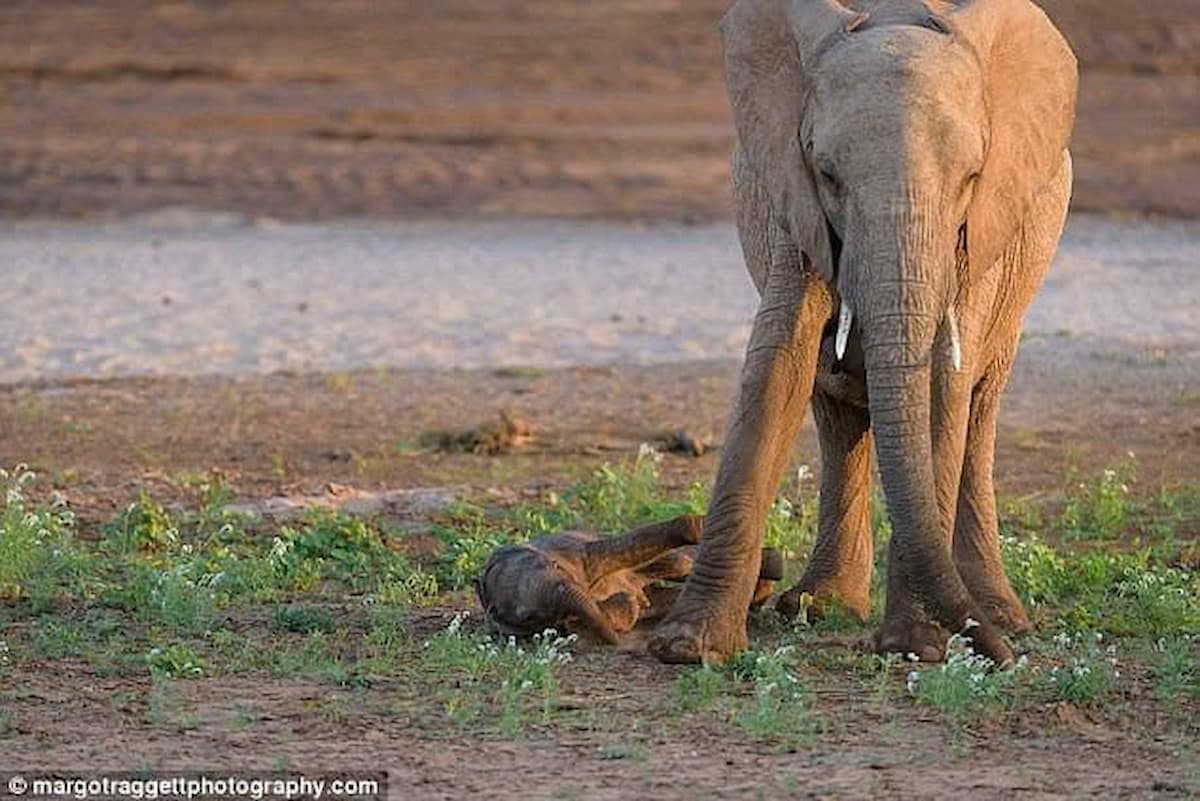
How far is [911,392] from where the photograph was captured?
24.5 ft

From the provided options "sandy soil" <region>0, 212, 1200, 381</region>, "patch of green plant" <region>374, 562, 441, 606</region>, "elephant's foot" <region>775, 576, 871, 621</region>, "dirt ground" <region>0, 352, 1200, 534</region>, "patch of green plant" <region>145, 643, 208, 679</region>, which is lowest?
"sandy soil" <region>0, 212, 1200, 381</region>

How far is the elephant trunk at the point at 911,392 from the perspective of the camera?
24.0ft

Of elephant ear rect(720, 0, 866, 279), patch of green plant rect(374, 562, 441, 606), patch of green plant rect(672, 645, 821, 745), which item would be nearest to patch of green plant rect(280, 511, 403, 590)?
patch of green plant rect(374, 562, 441, 606)

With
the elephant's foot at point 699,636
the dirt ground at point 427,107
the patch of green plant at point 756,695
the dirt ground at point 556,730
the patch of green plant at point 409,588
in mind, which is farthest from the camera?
the dirt ground at point 427,107

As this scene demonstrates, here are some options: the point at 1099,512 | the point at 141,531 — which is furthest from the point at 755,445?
the point at 141,531

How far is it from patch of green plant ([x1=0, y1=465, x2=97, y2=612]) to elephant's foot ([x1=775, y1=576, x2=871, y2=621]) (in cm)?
240

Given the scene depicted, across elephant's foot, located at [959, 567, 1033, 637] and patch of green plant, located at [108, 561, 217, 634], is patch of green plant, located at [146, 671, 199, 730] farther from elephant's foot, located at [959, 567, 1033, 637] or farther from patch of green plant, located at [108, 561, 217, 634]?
elephant's foot, located at [959, 567, 1033, 637]

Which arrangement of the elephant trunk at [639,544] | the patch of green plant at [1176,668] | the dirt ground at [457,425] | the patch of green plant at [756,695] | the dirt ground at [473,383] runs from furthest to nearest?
1. the dirt ground at [457,425]
2. the elephant trunk at [639,544]
3. the patch of green plant at [1176,668]
4. the patch of green plant at [756,695]
5. the dirt ground at [473,383]

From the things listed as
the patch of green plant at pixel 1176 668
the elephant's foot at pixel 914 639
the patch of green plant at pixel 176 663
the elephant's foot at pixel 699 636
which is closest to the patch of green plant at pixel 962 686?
the elephant's foot at pixel 914 639

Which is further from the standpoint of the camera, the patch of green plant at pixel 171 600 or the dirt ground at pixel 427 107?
the dirt ground at pixel 427 107

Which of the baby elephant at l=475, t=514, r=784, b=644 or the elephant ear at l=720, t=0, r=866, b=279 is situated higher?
the elephant ear at l=720, t=0, r=866, b=279

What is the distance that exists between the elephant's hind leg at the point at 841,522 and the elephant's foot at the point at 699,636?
2.33 feet

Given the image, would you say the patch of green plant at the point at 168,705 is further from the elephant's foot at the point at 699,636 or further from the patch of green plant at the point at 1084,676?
the patch of green plant at the point at 1084,676

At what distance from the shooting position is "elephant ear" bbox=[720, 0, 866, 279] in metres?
7.69
